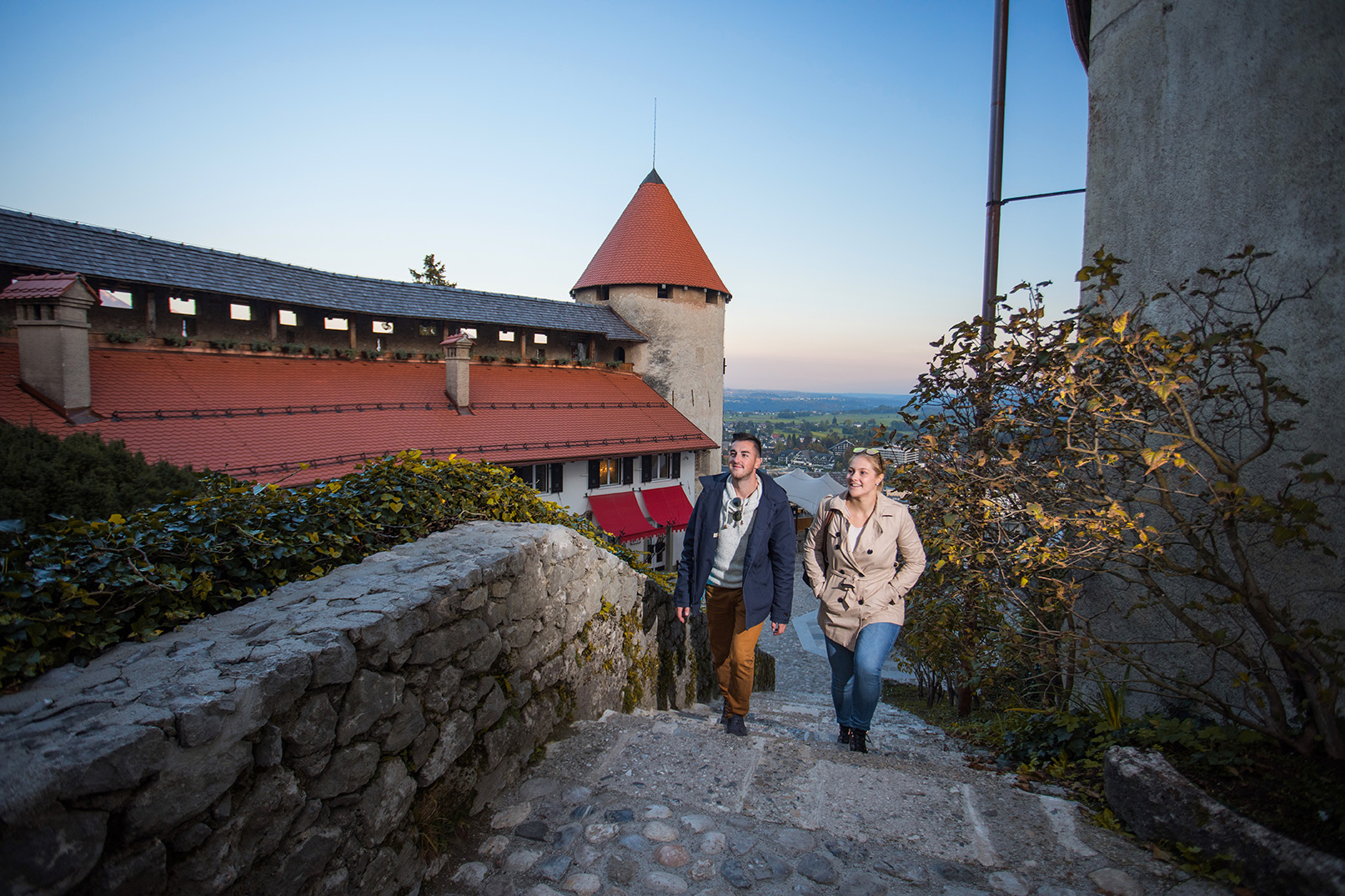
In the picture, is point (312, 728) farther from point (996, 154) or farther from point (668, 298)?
point (668, 298)

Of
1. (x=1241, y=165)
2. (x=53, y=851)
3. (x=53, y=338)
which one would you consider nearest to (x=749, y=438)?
(x=1241, y=165)

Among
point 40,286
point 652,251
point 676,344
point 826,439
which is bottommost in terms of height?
point 826,439

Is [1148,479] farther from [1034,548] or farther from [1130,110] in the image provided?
[1130,110]

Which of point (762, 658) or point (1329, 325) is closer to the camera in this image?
point (1329, 325)

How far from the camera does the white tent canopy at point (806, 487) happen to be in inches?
934

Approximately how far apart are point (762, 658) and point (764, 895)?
7539 millimetres

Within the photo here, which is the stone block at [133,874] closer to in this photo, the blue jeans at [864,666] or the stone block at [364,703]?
the stone block at [364,703]

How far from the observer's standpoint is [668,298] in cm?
2356

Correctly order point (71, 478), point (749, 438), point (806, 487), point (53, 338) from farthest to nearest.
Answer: point (806, 487) < point (53, 338) < point (71, 478) < point (749, 438)

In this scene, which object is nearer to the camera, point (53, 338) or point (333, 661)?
point (333, 661)

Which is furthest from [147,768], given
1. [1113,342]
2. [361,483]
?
[1113,342]

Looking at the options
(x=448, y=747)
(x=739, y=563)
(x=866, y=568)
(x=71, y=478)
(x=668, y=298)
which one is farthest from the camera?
(x=668, y=298)

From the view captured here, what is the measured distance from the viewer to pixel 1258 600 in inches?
119

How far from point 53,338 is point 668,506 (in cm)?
1421
